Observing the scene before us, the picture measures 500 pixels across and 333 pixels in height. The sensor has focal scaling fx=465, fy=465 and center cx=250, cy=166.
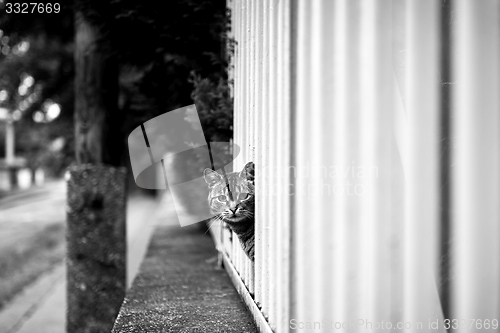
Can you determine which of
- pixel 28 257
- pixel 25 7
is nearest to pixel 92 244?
pixel 25 7

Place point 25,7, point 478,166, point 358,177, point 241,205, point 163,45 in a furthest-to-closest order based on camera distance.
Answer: point 25,7 < point 163,45 < point 241,205 < point 358,177 < point 478,166

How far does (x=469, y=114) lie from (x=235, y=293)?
76.4 inches

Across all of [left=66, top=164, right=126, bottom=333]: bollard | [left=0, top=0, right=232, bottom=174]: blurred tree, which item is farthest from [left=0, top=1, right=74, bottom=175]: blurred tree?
[left=66, top=164, right=126, bottom=333]: bollard

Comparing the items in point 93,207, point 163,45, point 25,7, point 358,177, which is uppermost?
point 25,7

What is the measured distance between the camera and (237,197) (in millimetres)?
2455

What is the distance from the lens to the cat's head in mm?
2383

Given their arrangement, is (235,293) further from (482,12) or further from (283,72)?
(482,12)

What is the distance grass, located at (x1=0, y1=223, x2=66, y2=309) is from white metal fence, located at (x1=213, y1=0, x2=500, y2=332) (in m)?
6.24

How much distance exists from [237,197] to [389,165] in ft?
4.03

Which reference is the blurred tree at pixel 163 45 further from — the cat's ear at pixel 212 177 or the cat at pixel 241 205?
the cat at pixel 241 205

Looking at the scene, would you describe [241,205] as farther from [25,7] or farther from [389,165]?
[25,7]

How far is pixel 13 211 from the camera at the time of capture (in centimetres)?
1656

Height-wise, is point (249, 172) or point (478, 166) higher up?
point (478, 166)

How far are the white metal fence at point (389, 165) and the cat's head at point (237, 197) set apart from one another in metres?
0.89
